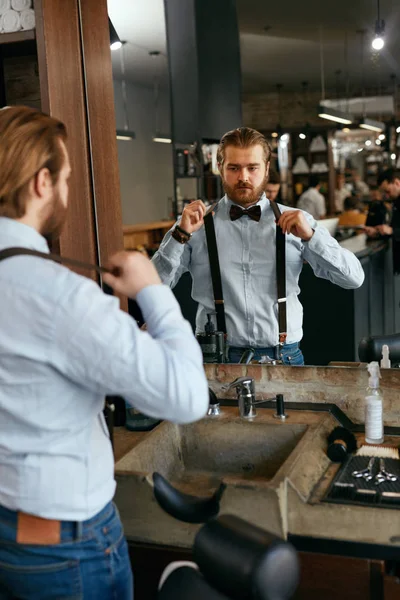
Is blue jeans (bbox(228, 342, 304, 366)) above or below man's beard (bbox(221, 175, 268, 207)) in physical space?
below

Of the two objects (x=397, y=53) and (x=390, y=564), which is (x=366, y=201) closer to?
(x=397, y=53)

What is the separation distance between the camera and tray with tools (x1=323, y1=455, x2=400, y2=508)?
1.70 m

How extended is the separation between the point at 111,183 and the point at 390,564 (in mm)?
1648

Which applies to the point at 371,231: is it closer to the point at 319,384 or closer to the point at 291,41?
the point at 319,384

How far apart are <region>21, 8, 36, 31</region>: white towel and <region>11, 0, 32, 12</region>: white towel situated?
0.01m

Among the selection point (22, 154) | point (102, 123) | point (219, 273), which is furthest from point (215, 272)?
point (22, 154)

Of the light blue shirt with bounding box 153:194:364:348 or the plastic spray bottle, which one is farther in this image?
the light blue shirt with bounding box 153:194:364:348

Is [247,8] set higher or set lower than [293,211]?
higher

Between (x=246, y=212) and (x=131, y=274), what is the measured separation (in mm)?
1259

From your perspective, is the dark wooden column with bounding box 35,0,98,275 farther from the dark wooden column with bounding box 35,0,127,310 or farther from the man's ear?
the man's ear

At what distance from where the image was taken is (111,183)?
102 inches

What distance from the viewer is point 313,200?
2574mm

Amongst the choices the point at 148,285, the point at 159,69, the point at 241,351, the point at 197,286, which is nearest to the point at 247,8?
the point at 159,69

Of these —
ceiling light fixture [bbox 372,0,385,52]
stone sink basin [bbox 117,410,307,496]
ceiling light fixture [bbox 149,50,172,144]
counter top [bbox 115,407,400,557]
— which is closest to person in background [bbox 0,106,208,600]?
counter top [bbox 115,407,400,557]
